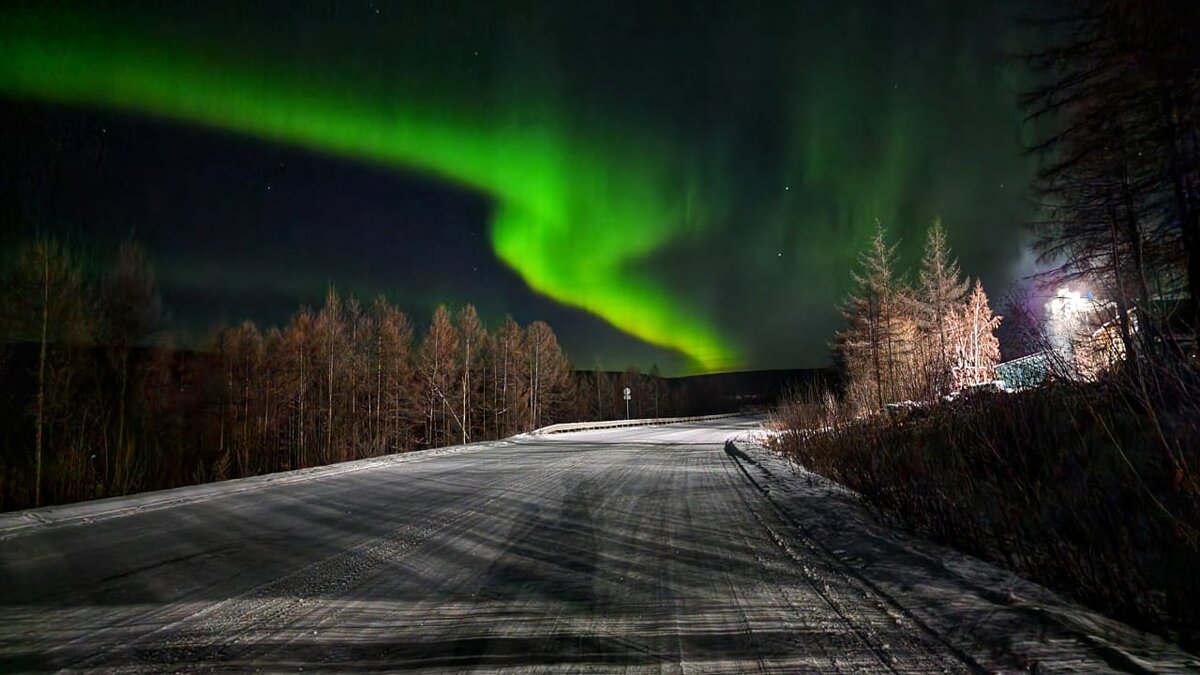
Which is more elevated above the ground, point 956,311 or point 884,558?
point 956,311

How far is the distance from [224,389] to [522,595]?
49.6 metres

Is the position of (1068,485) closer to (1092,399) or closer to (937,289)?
(1092,399)

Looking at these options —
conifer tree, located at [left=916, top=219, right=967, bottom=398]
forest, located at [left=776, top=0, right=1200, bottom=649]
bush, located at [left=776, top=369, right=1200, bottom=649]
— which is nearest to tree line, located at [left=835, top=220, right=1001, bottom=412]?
conifer tree, located at [left=916, top=219, right=967, bottom=398]

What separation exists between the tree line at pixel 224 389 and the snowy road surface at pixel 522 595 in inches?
364

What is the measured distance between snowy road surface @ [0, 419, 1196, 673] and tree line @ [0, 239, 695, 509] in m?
9.24

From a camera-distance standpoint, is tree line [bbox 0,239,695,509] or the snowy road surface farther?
tree line [bbox 0,239,695,509]

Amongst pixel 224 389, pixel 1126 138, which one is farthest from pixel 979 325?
pixel 224 389

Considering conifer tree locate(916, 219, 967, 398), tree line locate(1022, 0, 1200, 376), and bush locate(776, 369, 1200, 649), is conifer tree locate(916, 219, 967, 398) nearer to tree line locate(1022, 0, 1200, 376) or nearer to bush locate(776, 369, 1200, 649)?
tree line locate(1022, 0, 1200, 376)

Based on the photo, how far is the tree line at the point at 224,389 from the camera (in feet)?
73.8

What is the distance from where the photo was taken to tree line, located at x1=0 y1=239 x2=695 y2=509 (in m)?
22.5

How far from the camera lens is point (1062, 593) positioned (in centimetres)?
444

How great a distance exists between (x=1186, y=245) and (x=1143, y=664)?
1406 cm

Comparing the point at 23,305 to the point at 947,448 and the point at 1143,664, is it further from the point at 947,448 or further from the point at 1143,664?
the point at 1143,664

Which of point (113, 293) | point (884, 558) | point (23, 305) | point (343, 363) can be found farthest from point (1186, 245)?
point (343, 363)
